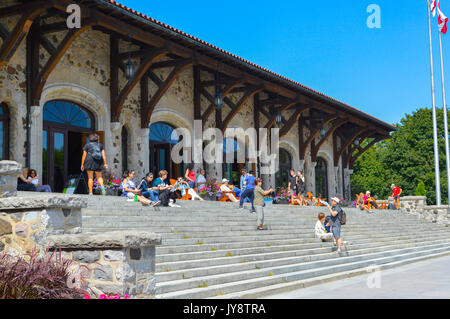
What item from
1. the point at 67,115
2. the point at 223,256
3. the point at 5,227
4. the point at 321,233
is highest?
the point at 67,115

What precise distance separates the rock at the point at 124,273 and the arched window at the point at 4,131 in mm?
8678

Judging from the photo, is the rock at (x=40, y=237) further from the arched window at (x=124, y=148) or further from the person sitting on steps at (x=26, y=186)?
the arched window at (x=124, y=148)

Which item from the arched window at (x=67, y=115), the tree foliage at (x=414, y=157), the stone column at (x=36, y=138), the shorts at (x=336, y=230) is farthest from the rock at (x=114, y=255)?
the tree foliage at (x=414, y=157)

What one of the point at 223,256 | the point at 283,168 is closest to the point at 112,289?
the point at 223,256

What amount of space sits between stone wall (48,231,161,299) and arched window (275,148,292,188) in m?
18.6

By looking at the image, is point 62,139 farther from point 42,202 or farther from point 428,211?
point 428,211

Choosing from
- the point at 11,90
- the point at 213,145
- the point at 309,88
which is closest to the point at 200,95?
the point at 213,145

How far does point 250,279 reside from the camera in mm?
8438

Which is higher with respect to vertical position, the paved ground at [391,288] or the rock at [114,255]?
the rock at [114,255]

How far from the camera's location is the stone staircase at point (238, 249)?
7.75 meters

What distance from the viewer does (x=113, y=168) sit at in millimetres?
15383

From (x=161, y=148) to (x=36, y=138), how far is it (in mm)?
5325

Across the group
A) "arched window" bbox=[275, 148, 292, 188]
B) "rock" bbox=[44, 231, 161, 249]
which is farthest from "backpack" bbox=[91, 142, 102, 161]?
"arched window" bbox=[275, 148, 292, 188]
